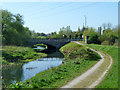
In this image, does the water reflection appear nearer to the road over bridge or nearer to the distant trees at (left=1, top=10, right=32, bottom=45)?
the distant trees at (left=1, top=10, right=32, bottom=45)

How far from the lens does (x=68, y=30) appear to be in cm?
9038

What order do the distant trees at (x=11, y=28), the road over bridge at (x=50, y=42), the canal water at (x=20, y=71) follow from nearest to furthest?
the canal water at (x=20, y=71)
the distant trees at (x=11, y=28)
the road over bridge at (x=50, y=42)

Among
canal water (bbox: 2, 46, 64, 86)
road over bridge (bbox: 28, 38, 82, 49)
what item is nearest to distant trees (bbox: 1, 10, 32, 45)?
road over bridge (bbox: 28, 38, 82, 49)

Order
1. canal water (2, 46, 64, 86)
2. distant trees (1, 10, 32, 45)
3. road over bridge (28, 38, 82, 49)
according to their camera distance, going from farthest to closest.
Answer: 1. road over bridge (28, 38, 82, 49)
2. distant trees (1, 10, 32, 45)
3. canal water (2, 46, 64, 86)

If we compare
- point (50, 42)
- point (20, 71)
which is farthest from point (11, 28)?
point (20, 71)

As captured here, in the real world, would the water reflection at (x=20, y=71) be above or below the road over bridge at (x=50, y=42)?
below

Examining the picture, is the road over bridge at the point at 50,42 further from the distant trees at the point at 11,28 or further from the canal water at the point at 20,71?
the canal water at the point at 20,71

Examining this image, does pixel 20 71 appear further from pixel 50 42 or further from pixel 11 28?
pixel 50 42

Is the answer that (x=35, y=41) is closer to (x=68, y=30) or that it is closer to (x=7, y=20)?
(x=7, y=20)

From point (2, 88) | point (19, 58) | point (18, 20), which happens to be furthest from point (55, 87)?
point (18, 20)

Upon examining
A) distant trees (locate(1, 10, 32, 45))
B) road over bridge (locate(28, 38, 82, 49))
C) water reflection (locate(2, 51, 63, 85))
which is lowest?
water reflection (locate(2, 51, 63, 85))

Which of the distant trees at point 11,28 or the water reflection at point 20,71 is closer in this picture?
the water reflection at point 20,71

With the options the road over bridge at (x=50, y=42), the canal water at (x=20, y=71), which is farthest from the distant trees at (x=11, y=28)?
the canal water at (x=20, y=71)

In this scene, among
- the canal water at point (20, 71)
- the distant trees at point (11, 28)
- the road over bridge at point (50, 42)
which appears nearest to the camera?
the canal water at point (20, 71)
